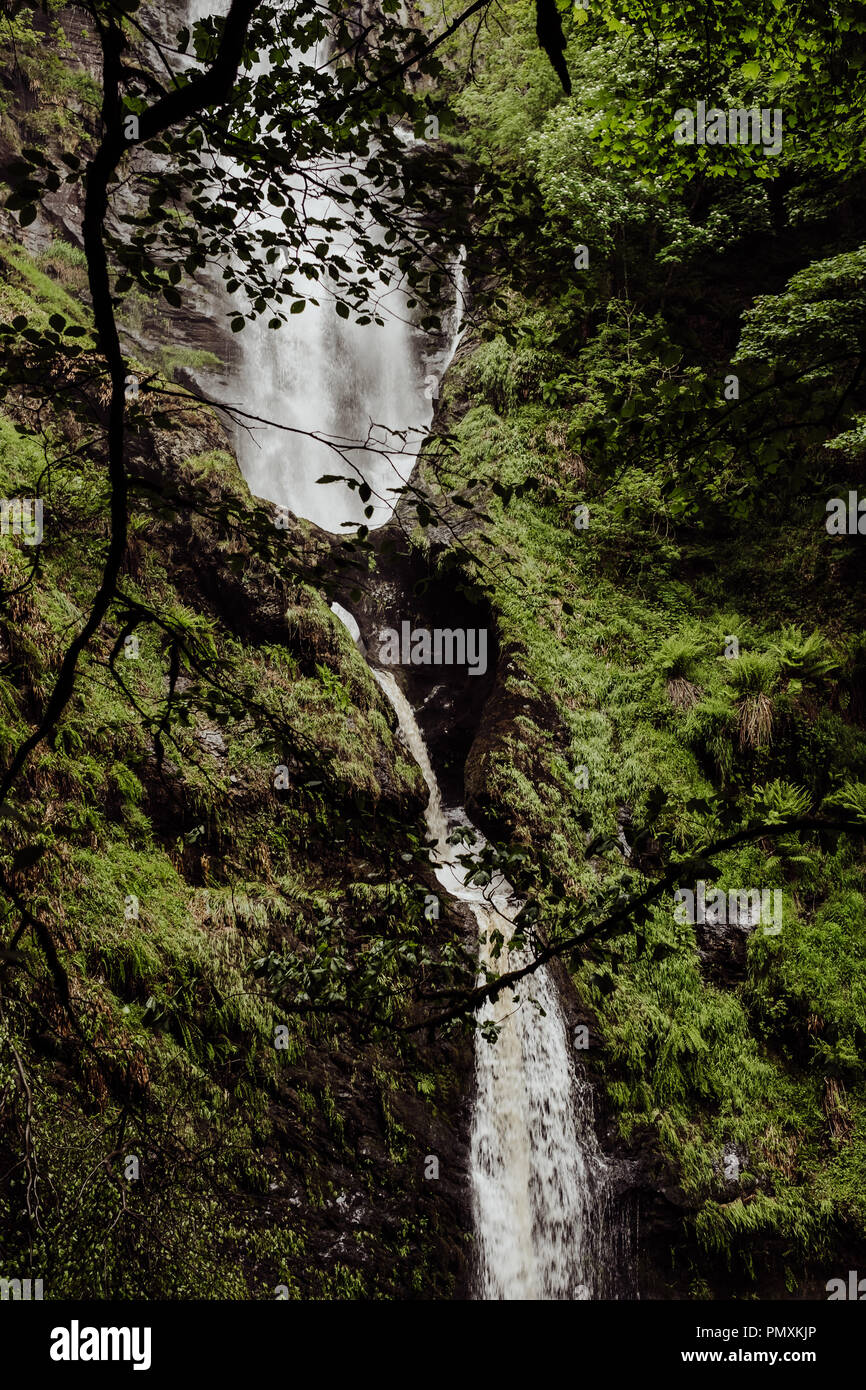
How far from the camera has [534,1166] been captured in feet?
24.7

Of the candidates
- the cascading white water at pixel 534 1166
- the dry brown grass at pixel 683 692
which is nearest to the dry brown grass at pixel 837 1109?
the cascading white water at pixel 534 1166

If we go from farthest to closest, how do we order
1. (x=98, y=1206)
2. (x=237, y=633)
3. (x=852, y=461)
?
(x=852, y=461) < (x=237, y=633) < (x=98, y=1206)

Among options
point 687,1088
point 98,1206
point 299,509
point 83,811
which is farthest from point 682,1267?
point 299,509

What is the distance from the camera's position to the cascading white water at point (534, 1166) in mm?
7148

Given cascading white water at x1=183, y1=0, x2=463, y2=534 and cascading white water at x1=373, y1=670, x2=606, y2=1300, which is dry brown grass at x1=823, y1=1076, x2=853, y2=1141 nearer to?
cascading white water at x1=373, y1=670, x2=606, y2=1300

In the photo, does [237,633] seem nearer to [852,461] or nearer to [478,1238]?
[478,1238]

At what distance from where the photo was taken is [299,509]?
49.8 feet

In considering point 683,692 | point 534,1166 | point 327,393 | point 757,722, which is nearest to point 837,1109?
point 534,1166

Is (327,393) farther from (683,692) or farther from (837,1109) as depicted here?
(837,1109)

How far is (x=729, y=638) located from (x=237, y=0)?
417 inches

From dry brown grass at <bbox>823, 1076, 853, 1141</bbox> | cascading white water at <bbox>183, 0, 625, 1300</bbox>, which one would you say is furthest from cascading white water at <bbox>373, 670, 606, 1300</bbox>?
dry brown grass at <bbox>823, 1076, 853, 1141</bbox>

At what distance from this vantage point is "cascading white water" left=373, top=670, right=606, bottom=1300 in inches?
281

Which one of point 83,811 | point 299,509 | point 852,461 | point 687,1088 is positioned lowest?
point 687,1088
